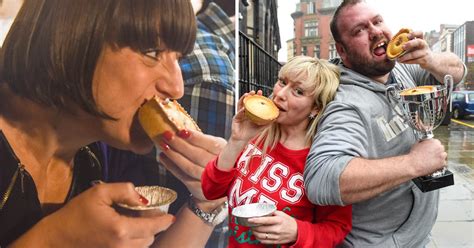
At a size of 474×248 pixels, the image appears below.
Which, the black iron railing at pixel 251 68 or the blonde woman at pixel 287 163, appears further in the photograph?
the black iron railing at pixel 251 68

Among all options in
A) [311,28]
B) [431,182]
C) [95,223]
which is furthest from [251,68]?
[431,182]

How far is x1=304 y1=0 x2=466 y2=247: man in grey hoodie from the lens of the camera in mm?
1348

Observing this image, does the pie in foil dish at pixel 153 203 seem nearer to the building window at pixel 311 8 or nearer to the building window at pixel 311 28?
the building window at pixel 311 28

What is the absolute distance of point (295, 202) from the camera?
59.1 inches

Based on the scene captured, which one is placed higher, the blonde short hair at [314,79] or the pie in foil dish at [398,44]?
the pie in foil dish at [398,44]

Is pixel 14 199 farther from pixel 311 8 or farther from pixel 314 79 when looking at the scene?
pixel 311 8

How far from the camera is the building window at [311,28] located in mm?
2662

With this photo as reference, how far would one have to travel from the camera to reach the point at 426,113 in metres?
1.47

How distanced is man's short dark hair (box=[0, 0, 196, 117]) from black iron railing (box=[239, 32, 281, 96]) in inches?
32.8

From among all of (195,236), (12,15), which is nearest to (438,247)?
(195,236)

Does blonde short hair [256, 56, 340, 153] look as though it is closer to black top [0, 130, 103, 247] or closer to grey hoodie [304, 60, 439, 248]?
grey hoodie [304, 60, 439, 248]

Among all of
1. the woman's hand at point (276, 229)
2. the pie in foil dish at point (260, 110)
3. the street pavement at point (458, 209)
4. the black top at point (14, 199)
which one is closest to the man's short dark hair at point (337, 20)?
the pie in foil dish at point (260, 110)

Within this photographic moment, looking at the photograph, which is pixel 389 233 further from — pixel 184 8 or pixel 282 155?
pixel 184 8

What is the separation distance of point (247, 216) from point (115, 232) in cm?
102
